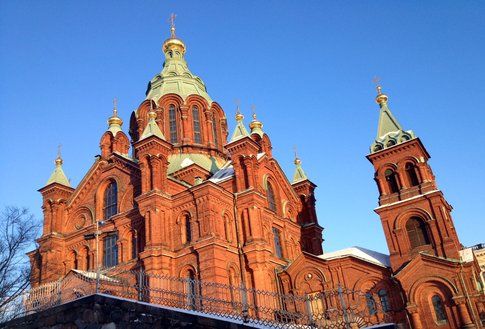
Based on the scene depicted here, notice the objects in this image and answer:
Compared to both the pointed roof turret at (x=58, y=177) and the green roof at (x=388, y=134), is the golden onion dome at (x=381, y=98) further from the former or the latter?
the pointed roof turret at (x=58, y=177)

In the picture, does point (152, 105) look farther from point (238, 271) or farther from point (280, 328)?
point (280, 328)

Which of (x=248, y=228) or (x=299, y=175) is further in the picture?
(x=299, y=175)

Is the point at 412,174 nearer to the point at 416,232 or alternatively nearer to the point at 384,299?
the point at 416,232

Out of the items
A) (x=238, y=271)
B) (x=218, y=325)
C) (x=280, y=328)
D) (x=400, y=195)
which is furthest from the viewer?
(x=400, y=195)

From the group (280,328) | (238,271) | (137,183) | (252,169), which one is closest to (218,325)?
(280,328)

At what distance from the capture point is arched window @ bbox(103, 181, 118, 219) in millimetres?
31469

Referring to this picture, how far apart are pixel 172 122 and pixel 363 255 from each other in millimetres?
18487

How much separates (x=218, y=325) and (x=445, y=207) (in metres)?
22.9

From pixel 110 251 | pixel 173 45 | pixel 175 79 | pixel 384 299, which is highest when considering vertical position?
pixel 173 45

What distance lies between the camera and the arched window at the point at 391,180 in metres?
29.7

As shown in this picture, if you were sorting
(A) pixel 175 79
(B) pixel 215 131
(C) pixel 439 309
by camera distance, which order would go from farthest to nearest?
(A) pixel 175 79 < (B) pixel 215 131 < (C) pixel 439 309

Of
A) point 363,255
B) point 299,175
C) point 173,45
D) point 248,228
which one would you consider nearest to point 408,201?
point 363,255

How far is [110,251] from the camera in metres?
30.2

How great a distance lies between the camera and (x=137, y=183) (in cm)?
3034
